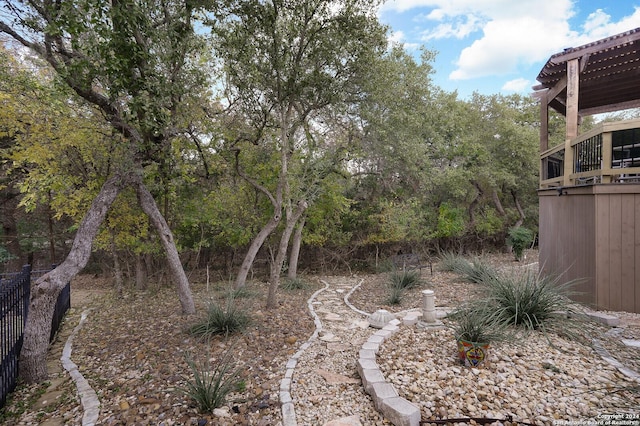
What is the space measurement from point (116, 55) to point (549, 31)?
859 centimetres

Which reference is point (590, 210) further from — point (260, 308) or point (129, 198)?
point (129, 198)

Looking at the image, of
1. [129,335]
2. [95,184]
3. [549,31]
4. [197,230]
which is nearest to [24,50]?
[95,184]

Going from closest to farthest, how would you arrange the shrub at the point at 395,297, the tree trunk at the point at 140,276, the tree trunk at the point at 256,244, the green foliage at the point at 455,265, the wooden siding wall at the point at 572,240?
the wooden siding wall at the point at 572,240, the shrub at the point at 395,297, the tree trunk at the point at 256,244, the green foliage at the point at 455,265, the tree trunk at the point at 140,276

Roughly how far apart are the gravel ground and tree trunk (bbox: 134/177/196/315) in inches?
13.0

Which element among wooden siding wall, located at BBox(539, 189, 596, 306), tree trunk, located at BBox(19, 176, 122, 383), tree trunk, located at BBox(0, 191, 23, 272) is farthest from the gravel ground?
tree trunk, located at BBox(0, 191, 23, 272)

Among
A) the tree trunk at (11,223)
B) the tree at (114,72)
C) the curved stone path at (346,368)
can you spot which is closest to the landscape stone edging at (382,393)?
the curved stone path at (346,368)

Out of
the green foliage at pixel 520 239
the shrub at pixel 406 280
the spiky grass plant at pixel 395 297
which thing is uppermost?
the green foliage at pixel 520 239

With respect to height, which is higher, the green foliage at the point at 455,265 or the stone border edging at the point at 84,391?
the green foliage at the point at 455,265

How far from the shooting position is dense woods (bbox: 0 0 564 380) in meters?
3.57

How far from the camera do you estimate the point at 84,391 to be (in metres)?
2.95

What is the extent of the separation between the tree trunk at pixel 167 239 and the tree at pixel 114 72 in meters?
0.01

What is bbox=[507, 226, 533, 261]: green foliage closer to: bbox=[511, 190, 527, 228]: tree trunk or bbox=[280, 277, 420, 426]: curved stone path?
bbox=[511, 190, 527, 228]: tree trunk

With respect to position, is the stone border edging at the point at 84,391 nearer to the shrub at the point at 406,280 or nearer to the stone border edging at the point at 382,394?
the stone border edging at the point at 382,394

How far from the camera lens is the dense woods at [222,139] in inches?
140
